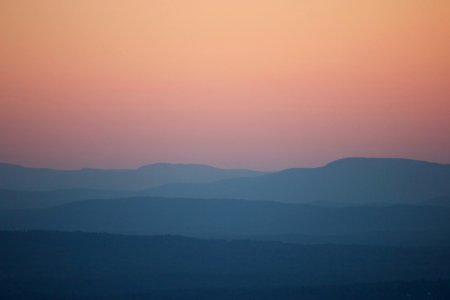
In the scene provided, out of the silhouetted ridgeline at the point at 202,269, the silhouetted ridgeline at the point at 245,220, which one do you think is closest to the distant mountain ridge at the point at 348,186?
the silhouetted ridgeline at the point at 245,220

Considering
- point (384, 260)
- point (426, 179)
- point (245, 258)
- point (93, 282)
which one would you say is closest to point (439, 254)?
point (384, 260)

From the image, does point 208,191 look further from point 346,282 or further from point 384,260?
point 346,282

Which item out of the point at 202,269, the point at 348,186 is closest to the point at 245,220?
the point at 348,186

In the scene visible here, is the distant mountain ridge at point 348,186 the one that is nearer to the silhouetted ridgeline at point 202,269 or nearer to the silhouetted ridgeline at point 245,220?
the silhouetted ridgeline at point 245,220

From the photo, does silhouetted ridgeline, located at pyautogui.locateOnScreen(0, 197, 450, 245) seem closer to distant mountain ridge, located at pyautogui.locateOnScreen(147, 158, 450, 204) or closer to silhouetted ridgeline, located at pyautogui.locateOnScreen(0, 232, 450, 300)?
distant mountain ridge, located at pyautogui.locateOnScreen(147, 158, 450, 204)

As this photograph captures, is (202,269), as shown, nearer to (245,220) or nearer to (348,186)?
(245,220)

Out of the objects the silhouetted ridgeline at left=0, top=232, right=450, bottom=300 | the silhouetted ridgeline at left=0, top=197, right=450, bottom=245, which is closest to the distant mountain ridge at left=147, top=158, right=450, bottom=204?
the silhouetted ridgeline at left=0, top=197, right=450, bottom=245
